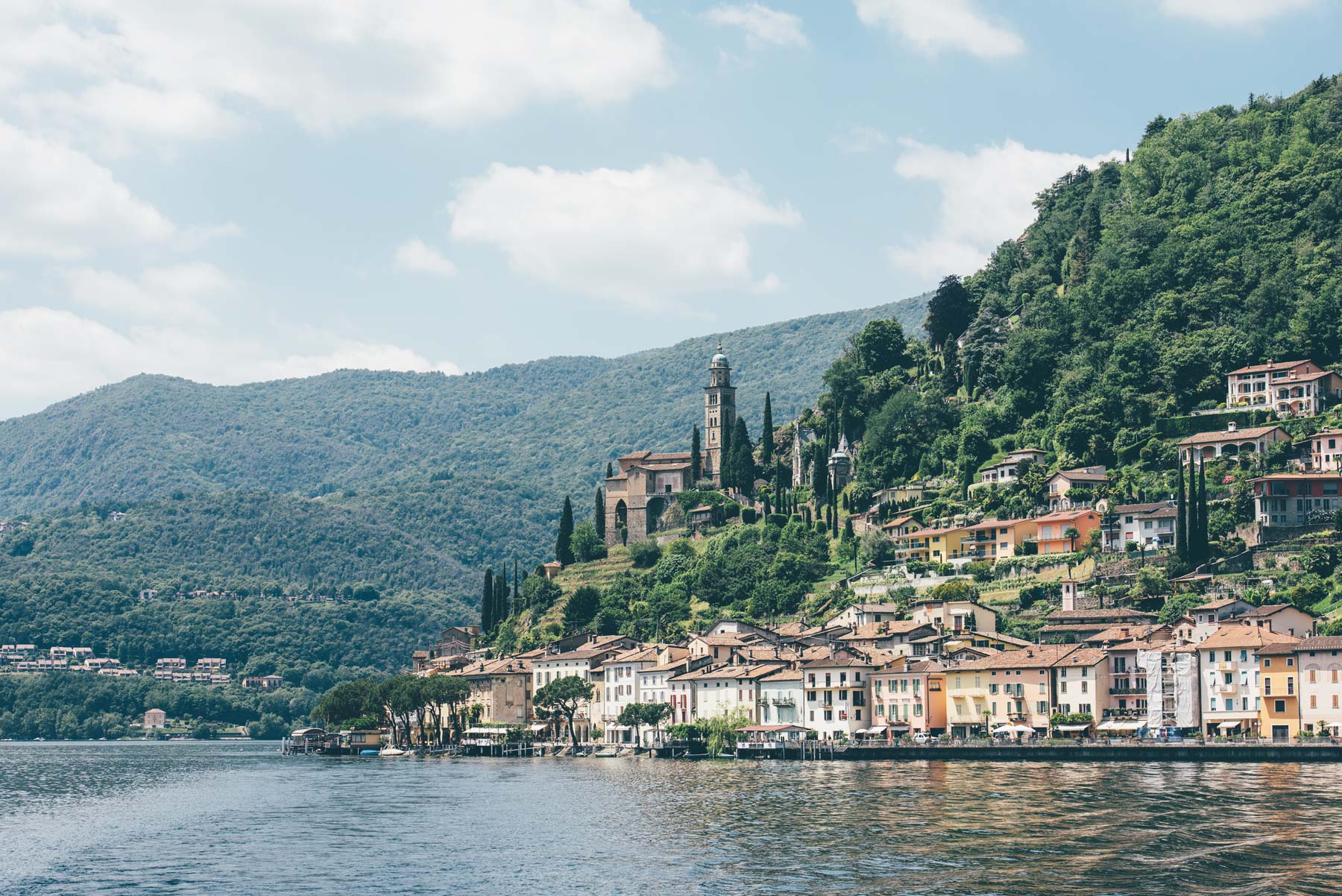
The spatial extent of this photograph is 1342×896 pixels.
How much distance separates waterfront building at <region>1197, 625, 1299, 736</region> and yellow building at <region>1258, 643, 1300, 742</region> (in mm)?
378

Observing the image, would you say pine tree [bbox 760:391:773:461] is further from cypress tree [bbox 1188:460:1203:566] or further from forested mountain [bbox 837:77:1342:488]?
cypress tree [bbox 1188:460:1203:566]

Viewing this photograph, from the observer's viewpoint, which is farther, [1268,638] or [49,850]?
[1268,638]

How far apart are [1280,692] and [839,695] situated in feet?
101

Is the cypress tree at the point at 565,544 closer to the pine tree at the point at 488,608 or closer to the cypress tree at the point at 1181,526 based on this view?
the pine tree at the point at 488,608

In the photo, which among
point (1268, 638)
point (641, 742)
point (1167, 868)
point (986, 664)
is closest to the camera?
point (1167, 868)

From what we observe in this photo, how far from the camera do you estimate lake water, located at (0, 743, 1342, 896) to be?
2340 inches

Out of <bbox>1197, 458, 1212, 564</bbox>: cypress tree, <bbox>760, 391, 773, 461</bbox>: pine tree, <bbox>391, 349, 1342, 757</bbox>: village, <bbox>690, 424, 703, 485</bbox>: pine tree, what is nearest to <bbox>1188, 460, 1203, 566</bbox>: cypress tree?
<bbox>1197, 458, 1212, 564</bbox>: cypress tree

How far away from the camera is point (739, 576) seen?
532ft

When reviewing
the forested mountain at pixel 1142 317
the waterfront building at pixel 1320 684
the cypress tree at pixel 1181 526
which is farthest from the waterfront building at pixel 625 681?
the waterfront building at pixel 1320 684

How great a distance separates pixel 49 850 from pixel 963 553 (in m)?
92.1

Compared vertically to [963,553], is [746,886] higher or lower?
lower

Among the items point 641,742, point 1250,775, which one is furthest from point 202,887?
point 641,742

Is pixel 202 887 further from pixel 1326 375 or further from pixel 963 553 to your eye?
pixel 1326 375

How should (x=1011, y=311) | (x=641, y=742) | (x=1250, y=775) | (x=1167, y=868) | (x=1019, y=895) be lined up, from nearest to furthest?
(x=1019, y=895), (x=1167, y=868), (x=1250, y=775), (x=641, y=742), (x=1011, y=311)
